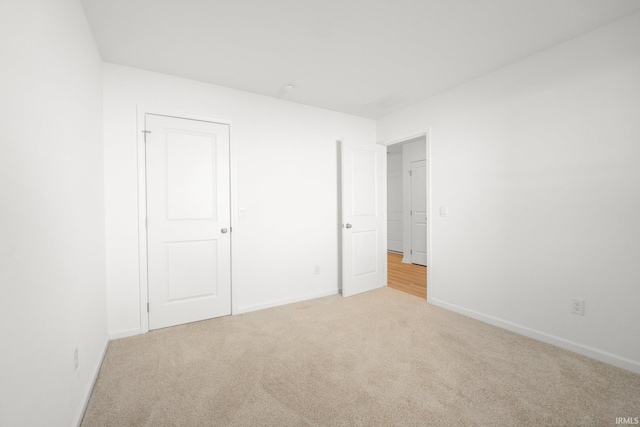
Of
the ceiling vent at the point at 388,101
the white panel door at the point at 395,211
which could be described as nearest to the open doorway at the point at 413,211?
the white panel door at the point at 395,211

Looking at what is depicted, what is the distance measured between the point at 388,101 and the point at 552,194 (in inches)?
80.0

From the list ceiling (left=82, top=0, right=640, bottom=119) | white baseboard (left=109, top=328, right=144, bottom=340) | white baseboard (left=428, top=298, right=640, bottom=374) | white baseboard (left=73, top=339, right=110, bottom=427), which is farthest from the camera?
white baseboard (left=109, top=328, right=144, bottom=340)

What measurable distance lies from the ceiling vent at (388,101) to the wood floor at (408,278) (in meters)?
2.59

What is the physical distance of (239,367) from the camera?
2.01m

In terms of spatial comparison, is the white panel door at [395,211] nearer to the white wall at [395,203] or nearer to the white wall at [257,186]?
the white wall at [395,203]

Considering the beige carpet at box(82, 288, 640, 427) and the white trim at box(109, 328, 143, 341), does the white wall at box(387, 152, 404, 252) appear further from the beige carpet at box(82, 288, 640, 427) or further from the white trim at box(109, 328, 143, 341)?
the white trim at box(109, 328, 143, 341)

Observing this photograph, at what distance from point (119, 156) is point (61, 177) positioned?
4.25 ft

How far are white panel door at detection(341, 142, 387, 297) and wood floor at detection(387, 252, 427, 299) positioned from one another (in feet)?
1.02

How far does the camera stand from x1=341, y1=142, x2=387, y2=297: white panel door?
363 cm

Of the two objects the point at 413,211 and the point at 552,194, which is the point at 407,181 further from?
the point at 552,194

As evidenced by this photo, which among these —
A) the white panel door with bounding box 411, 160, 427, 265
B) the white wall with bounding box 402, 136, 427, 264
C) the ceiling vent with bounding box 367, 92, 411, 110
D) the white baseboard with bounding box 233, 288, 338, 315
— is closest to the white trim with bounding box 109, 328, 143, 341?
the white baseboard with bounding box 233, 288, 338, 315

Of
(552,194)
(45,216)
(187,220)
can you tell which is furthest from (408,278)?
(45,216)

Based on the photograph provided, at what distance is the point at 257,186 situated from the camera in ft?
10.4

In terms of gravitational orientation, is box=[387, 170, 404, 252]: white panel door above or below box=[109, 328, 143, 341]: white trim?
above
